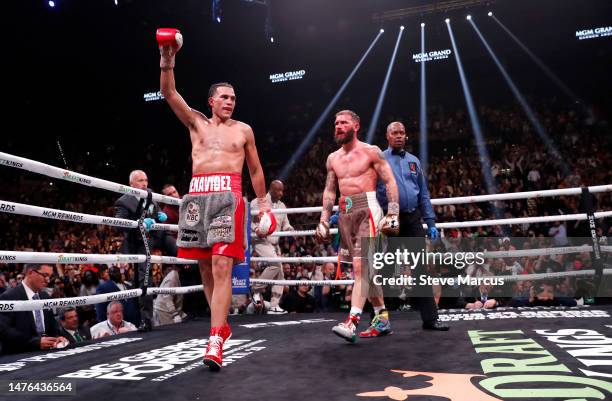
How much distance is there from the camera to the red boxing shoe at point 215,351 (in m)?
2.17

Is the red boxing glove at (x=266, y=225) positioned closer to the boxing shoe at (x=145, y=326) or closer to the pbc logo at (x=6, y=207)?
the pbc logo at (x=6, y=207)

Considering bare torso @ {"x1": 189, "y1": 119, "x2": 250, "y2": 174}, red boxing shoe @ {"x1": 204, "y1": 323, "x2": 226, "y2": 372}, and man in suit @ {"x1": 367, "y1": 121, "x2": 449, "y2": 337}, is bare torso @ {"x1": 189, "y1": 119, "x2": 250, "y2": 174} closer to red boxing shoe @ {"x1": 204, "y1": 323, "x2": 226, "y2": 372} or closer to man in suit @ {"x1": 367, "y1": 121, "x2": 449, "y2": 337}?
red boxing shoe @ {"x1": 204, "y1": 323, "x2": 226, "y2": 372}

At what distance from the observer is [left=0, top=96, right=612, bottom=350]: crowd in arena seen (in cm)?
549

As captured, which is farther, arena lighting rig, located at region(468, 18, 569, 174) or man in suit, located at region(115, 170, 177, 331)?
arena lighting rig, located at region(468, 18, 569, 174)

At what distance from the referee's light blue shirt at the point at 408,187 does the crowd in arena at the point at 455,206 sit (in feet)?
5.00

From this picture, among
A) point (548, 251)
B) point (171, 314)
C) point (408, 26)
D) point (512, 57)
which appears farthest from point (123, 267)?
point (512, 57)

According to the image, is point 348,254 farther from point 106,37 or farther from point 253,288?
point 106,37

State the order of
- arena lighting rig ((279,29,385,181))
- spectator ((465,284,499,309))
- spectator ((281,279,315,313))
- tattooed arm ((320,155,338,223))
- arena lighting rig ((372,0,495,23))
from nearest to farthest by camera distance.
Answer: tattooed arm ((320,155,338,223))
spectator ((465,284,499,309))
spectator ((281,279,315,313))
arena lighting rig ((372,0,495,23))
arena lighting rig ((279,29,385,181))

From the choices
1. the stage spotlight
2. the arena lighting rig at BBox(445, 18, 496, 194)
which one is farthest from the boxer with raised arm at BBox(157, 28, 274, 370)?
the stage spotlight

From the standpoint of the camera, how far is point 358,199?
3.19 meters

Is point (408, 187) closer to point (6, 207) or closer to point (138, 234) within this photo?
point (138, 234)

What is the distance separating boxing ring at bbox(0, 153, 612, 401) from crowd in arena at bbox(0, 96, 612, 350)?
60.2 inches

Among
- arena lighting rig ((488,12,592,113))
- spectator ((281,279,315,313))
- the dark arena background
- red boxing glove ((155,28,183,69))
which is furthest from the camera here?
arena lighting rig ((488,12,592,113))

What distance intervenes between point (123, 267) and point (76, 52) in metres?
7.83
